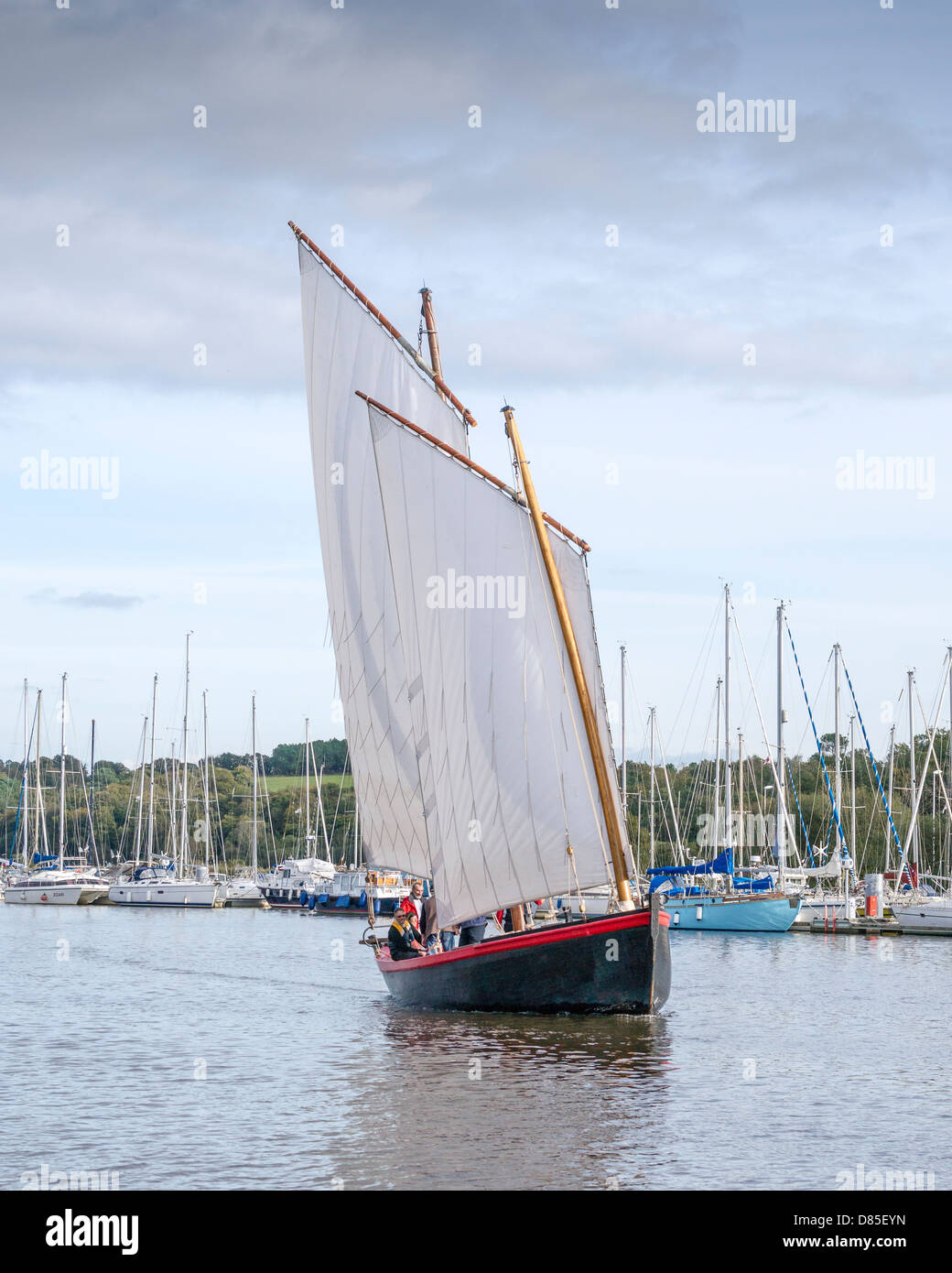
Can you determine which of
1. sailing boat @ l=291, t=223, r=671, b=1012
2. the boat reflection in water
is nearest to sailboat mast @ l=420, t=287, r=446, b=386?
sailing boat @ l=291, t=223, r=671, b=1012

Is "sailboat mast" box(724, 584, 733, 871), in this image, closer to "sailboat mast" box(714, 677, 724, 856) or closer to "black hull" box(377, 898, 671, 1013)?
"sailboat mast" box(714, 677, 724, 856)

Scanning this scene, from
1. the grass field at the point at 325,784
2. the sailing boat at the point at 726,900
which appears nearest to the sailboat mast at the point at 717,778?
the sailing boat at the point at 726,900

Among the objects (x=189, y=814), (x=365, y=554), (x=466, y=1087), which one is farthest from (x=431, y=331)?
(x=189, y=814)

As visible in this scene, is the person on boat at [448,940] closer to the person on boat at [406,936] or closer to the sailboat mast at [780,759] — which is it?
the person on boat at [406,936]

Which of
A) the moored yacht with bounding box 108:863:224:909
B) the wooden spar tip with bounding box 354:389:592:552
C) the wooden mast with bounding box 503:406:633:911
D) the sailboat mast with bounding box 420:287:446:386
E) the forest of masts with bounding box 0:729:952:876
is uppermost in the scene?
the sailboat mast with bounding box 420:287:446:386

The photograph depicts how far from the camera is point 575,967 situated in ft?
108

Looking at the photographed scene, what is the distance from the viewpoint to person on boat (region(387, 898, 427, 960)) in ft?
124

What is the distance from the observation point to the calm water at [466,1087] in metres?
19.0

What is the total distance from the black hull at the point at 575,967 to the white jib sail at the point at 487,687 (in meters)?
A: 1.05

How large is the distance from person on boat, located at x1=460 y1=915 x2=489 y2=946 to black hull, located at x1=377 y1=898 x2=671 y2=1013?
6.20ft

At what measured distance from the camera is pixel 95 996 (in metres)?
44.0

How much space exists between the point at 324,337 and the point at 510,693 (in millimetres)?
17174

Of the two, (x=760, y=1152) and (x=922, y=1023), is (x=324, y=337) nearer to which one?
(x=922, y=1023)
